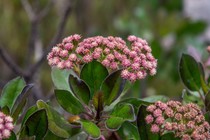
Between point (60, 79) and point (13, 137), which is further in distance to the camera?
point (60, 79)

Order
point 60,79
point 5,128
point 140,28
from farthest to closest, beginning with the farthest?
1. point 140,28
2. point 60,79
3. point 5,128

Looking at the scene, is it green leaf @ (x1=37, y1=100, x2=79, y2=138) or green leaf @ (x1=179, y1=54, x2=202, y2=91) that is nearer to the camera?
green leaf @ (x1=37, y1=100, x2=79, y2=138)

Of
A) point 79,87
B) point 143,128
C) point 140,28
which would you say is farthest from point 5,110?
point 140,28

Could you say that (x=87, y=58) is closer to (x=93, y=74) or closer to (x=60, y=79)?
(x=93, y=74)

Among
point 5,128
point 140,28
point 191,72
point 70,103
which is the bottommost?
point 5,128

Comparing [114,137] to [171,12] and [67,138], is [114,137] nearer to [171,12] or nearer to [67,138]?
[67,138]

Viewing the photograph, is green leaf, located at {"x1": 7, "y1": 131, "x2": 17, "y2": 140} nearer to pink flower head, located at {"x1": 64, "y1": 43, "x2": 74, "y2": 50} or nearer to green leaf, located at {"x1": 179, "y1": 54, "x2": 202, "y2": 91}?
pink flower head, located at {"x1": 64, "y1": 43, "x2": 74, "y2": 50}

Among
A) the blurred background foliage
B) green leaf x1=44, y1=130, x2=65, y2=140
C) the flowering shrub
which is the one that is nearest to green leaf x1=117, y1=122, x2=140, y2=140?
the flowering shrub
